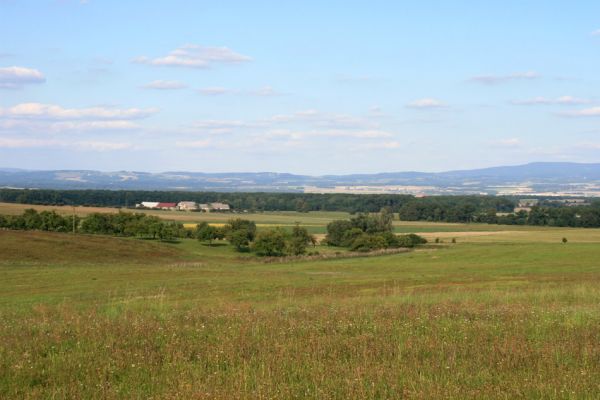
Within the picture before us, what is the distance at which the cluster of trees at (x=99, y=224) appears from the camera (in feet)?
306

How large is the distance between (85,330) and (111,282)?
92.9ft

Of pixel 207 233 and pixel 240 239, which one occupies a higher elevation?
pixel 207 233

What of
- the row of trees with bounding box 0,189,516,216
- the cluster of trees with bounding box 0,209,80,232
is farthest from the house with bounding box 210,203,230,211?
the cluster of trees with bounding box 0,209,80,232

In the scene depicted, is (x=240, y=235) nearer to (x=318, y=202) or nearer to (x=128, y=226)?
(x=128, y=226)

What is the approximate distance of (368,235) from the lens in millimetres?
93125

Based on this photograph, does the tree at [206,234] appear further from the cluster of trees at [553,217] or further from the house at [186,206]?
the house at [186,206]

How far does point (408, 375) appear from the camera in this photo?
29.2 ft

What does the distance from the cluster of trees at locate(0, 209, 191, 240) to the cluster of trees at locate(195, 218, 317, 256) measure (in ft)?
17.5

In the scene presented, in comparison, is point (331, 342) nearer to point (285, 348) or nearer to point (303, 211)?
point (285, 348)

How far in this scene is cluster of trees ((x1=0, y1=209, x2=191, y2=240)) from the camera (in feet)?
306

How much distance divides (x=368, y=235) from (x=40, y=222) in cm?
A: 4631

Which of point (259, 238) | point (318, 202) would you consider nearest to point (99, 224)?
point (259, 238)

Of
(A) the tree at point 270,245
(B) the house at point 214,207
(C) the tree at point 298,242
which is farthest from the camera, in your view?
(B) the house at point 214,207

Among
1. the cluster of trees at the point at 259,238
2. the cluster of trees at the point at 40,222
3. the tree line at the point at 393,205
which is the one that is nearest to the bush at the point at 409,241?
the cluster of trees at the point at 259,238
